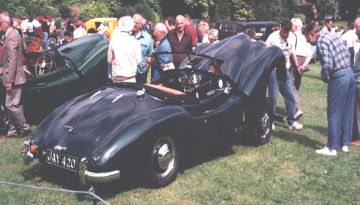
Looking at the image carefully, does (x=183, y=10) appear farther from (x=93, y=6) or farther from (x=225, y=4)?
(x=93, y=6)

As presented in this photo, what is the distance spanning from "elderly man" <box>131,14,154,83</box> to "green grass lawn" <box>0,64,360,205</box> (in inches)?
81.9

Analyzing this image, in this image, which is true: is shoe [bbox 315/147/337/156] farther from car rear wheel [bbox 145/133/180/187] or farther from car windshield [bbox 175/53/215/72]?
car rear wheel [bbox 145/133/180/187]

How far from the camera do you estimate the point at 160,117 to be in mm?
5629

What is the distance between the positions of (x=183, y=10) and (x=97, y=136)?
37.0 meters

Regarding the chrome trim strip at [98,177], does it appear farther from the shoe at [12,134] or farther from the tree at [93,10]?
the tree at [93,10]

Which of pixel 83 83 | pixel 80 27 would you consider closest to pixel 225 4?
pixel 80 27

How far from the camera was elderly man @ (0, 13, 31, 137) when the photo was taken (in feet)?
25.0

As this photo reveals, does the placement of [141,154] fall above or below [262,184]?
above

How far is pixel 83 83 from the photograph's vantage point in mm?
8789

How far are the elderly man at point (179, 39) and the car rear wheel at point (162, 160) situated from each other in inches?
110

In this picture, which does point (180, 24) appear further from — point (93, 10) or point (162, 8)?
point (162, 8)

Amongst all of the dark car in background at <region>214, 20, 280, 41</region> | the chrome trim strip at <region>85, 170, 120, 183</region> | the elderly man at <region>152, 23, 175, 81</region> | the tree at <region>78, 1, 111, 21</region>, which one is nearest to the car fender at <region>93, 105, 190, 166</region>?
the chrome trim strip at <region>85, 170, 120, 183</region>

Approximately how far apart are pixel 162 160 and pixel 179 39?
331 cm

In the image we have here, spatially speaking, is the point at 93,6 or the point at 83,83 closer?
the point at 83,83
